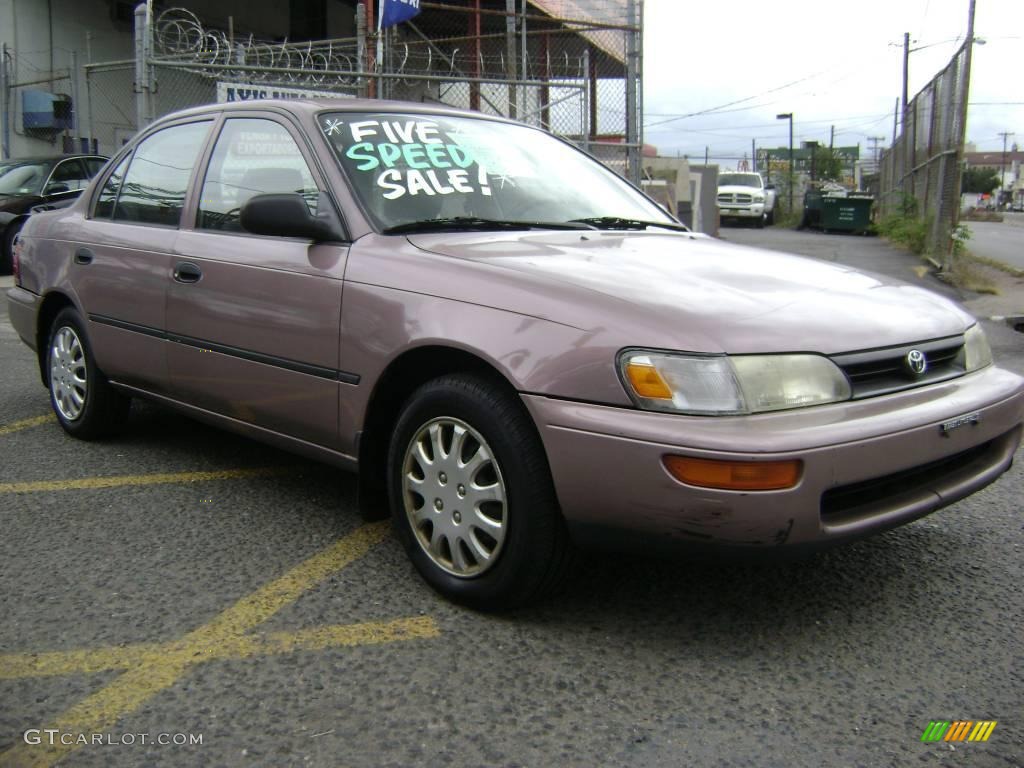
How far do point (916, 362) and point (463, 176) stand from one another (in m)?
1.71

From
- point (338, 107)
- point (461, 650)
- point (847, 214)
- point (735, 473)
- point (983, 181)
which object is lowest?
point (461, 650)

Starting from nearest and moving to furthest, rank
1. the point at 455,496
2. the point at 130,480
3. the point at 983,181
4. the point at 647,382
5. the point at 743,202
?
the point at 647,382 → the point at 455,496 → the point at 130,480 → the point at 743,202 → the point at 983,181

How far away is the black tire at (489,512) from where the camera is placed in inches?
107

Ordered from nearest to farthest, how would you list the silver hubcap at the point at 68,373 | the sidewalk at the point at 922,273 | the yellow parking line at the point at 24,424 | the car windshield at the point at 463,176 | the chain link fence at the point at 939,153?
the car windshield at the point at 463,176 → the silver hubcap at the point at 68,373 → the yellow parking line at the point at 24,424 → the sidewalk at the point at 922,273 → the chain link fence at the point at 939,153

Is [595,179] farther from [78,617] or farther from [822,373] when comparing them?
[78,617]

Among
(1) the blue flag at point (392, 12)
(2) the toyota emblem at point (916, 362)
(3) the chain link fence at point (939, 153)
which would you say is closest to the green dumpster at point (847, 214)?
(3) the chain link fence at point (939, 153)

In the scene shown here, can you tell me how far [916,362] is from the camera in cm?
289

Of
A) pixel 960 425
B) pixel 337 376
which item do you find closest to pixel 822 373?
pixel 960 425

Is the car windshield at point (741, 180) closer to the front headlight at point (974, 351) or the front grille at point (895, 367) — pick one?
the front headlight at point (974, 351)

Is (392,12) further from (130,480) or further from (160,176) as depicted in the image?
(130,480)

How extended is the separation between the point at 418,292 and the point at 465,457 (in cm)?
53

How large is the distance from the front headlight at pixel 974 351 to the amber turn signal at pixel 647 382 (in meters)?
1.21

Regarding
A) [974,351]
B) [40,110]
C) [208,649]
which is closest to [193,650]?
[208,649]

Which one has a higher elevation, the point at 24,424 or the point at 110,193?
the point at 110,193
